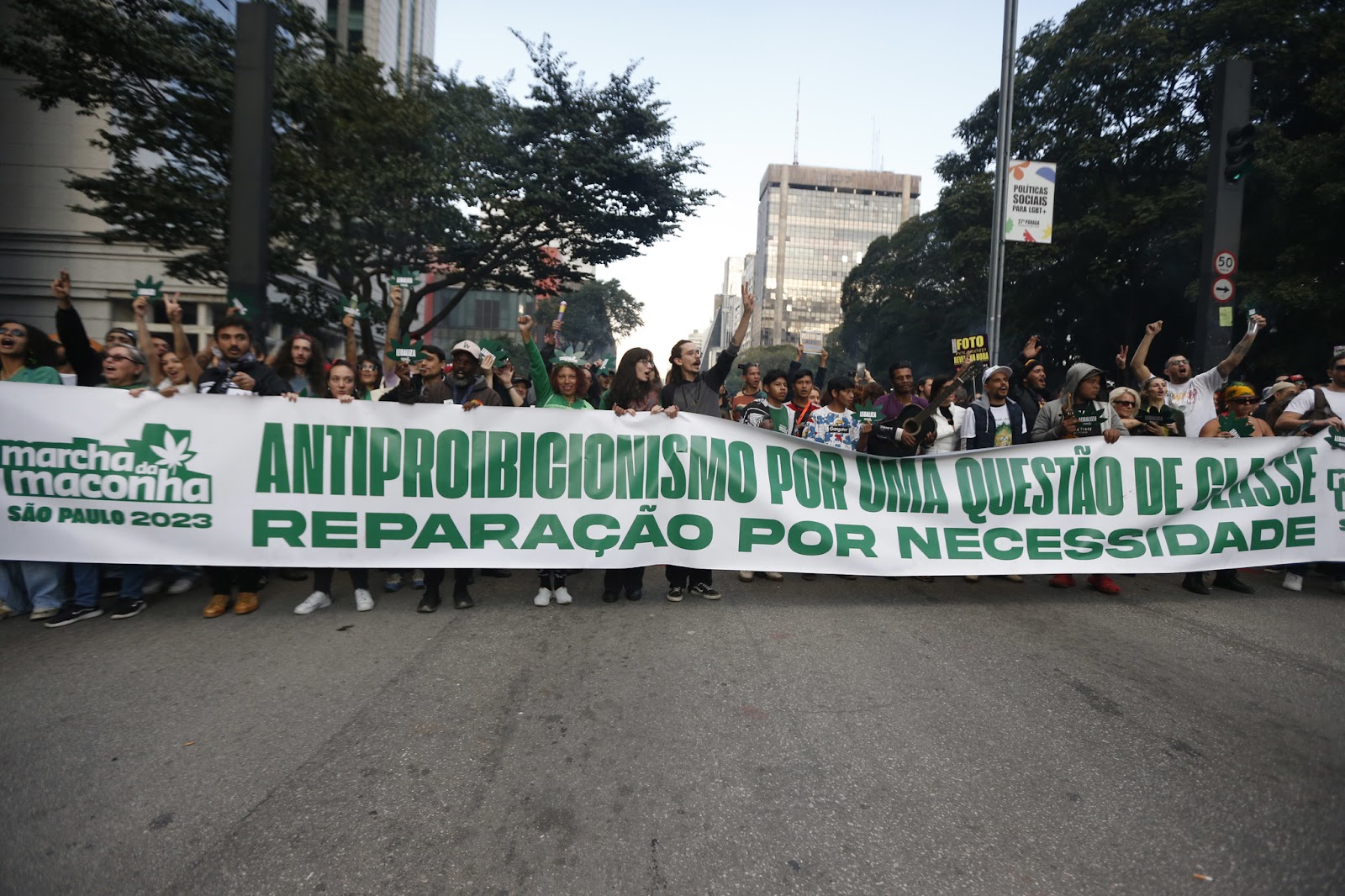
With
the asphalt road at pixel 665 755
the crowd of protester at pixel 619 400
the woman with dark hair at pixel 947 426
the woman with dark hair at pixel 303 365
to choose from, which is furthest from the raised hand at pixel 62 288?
the woman with dark hair at pixel 947 426

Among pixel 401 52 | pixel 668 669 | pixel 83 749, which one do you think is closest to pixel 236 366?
pixel 83 749

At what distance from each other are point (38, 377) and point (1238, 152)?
11224 millimetres

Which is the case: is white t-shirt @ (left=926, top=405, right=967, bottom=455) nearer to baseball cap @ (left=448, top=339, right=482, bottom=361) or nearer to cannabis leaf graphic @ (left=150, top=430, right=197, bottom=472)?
baseball cap @ (left=448, top=339, right=482, bottom=361)

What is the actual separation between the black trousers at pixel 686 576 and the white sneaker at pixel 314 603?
2289 mm

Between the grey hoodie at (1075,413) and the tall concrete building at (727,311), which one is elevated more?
the tall concrete building at (727,311)

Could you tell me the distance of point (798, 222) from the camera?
149 meters

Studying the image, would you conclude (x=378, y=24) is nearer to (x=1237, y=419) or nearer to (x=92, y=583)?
(x=92, y=583)

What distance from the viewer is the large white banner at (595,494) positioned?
498 cm

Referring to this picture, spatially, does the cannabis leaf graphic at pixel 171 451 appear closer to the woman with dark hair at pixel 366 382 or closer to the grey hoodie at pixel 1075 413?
the woman with dark hair at pixel 366 382

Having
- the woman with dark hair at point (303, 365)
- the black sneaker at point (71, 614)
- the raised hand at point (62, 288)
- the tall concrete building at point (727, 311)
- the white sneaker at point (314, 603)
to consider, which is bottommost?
the black sneaker at point (71, 614)

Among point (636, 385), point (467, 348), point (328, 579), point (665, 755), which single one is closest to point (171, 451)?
point (328, 579)

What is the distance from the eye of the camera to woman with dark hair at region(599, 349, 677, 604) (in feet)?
18.3

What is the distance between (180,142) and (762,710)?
15.4m

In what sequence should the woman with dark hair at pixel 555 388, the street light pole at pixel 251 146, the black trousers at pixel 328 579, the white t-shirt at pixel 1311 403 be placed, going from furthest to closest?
the street light pole at pixel 251 146 → the white t-shirt at pixel 1311 403 → the woman with dark hair at pixel 555 388 → the black trousers at pixel 328 579
